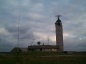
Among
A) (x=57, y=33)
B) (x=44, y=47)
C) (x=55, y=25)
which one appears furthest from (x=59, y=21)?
(x=44, y=47)

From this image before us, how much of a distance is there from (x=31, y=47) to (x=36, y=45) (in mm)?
3949

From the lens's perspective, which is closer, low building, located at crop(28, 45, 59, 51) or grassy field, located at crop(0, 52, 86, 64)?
grassy field, located at crop(0, 52, 86, 64)

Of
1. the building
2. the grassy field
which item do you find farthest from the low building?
the grassy field

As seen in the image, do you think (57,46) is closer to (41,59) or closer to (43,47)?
(43,47)

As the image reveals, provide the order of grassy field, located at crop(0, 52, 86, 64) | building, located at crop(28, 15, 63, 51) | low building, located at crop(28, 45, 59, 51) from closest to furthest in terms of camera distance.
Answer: grassy field, located at crop(0, 52, 86, 64)
low building, located at crop(28, 45, 59, 51)
building, located at crop(28, 15, 63, 51)

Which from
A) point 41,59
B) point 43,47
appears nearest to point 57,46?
point 43,47

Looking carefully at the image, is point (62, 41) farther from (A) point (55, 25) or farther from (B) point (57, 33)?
(A) point (55, 25)

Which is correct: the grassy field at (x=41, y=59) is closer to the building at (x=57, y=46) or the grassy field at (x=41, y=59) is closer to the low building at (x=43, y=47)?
the low building at (x=43, y=47)

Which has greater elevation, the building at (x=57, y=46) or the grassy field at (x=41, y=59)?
the building at (x=57, y=46)

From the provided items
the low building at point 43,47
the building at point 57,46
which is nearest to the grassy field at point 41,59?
the low building at point 43,47

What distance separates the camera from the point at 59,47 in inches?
4835

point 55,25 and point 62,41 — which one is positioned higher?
point 55,25

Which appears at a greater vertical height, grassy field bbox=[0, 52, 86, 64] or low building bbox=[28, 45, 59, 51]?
low building bbox=[28, 45, 59, 51]

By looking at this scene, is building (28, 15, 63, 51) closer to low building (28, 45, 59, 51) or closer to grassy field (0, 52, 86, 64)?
low building (28, 45, 59, 51)
